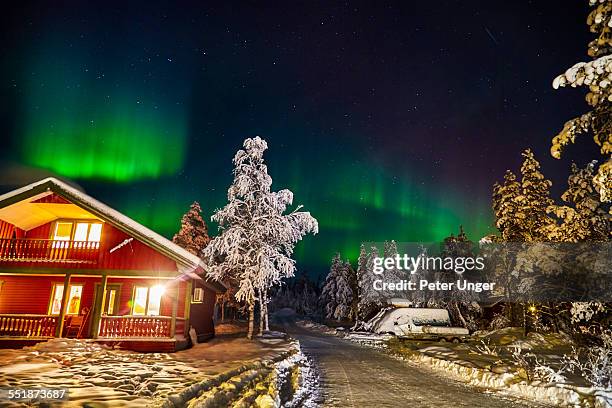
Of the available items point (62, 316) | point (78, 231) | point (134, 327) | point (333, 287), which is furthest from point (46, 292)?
point (333, 287)

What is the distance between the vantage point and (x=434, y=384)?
12953 millimetres

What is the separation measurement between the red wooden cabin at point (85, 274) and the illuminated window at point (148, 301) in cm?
5

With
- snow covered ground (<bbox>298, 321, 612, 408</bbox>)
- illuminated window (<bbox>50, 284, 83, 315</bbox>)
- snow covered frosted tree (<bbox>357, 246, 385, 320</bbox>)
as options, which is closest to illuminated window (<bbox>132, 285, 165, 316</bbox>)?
illuminated window (<bbox>50, 284, 83, 315</bbox>)

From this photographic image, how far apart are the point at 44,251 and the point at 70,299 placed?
3359mm

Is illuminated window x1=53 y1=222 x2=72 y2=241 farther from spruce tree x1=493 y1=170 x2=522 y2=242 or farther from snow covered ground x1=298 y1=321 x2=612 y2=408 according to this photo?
spruce tree x1=493 y1=170 x2=522 y2=242

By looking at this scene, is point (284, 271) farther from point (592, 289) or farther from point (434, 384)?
point (592, 289)

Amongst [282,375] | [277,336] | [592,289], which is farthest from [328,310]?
[282,375]

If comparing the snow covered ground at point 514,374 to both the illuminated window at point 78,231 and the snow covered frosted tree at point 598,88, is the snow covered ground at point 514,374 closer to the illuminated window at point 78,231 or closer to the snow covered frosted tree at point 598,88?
the snow covered frosted tree at point 598,88

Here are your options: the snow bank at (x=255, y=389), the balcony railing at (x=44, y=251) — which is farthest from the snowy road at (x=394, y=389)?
the balcony railing at (x=44, y=251)

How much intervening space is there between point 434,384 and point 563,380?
3849 millimetres

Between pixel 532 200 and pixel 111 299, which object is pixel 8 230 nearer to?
pixel 111 299

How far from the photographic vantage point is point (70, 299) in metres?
21.7

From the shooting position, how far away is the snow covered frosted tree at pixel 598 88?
5.99m

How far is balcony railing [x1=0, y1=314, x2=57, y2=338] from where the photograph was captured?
1881cm
